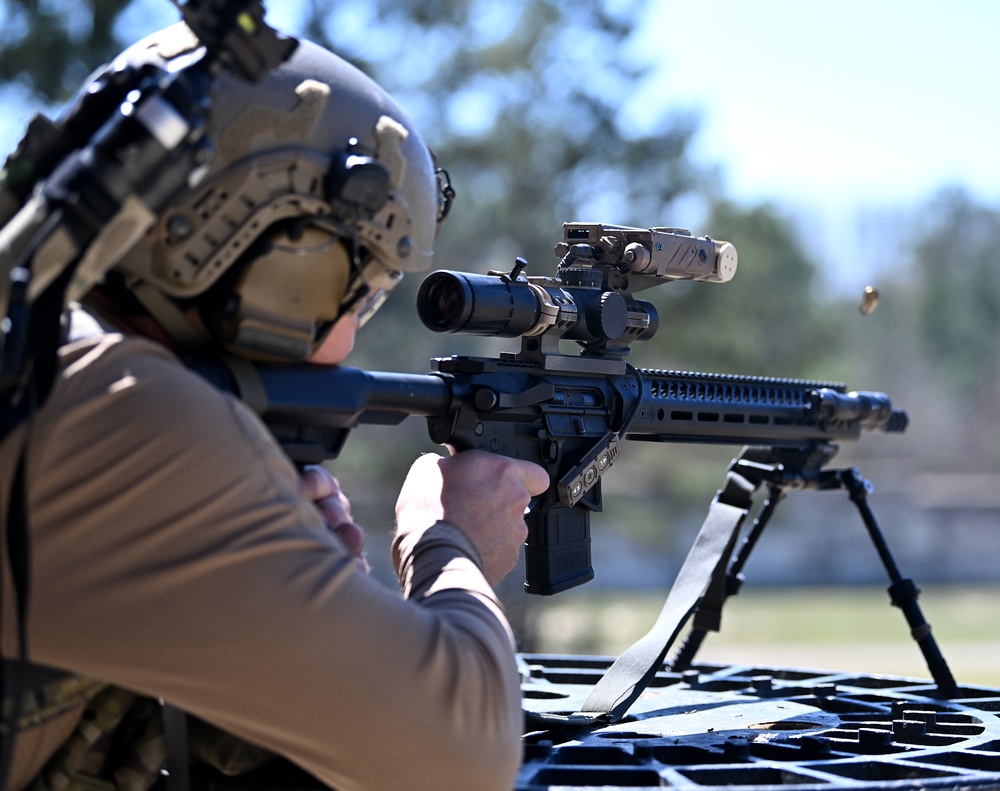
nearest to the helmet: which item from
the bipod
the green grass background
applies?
the bipod

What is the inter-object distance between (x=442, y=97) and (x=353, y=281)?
12.5 m

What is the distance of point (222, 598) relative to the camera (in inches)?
77.4

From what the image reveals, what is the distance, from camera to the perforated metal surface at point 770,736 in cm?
270

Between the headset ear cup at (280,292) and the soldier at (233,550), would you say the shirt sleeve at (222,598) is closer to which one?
the soldier at (233,550)

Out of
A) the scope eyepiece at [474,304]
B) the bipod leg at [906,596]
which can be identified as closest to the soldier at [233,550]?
the scope eyepiece at [474,304]

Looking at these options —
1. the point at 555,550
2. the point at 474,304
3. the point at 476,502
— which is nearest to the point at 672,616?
the point at 555,550

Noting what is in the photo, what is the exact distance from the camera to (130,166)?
194 cm

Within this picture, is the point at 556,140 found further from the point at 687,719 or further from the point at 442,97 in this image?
the point at 687,719

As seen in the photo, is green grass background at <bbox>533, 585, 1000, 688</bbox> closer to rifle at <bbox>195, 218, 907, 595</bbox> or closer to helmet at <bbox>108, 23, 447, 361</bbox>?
rifle at <bbox>195, 218, 907, 595</bbox>

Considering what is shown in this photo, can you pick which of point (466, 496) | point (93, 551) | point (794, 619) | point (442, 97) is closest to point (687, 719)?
point (466, 496)

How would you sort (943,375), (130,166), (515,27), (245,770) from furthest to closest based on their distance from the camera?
(943,375)
(515,27)
(245,770)
(130,166)

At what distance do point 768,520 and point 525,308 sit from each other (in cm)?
173

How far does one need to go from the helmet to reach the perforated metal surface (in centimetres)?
105

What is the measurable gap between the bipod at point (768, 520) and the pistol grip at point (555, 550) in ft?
2.27
